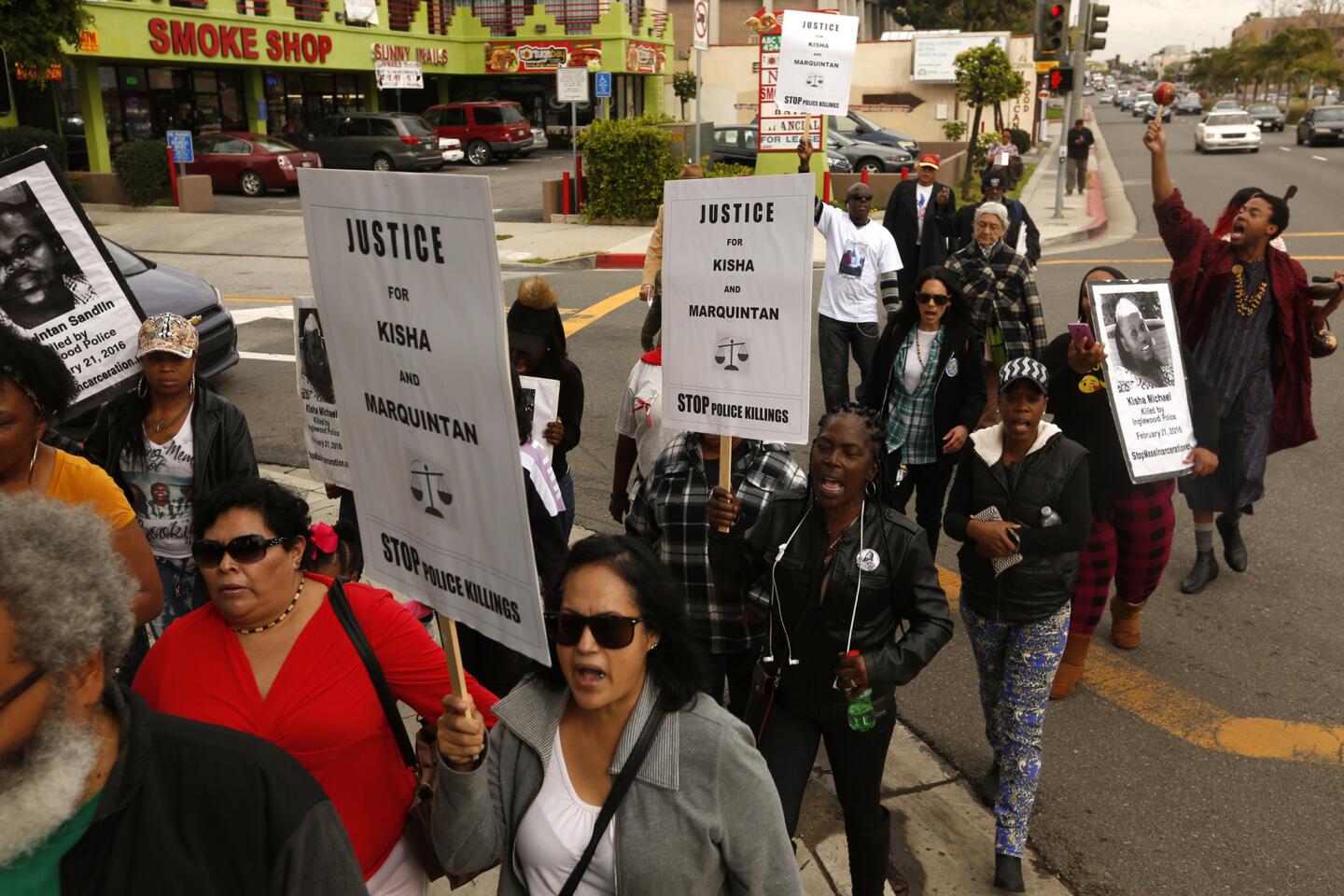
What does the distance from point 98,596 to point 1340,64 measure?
91874 millimetres

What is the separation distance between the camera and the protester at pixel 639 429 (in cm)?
521

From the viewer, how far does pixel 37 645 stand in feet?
5.79

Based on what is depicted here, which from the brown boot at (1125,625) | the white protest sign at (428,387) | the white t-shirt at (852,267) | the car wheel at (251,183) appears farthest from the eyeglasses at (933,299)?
the car wheel at (251,183)

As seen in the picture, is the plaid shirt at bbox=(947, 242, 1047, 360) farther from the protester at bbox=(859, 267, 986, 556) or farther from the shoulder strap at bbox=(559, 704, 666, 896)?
the shoulder strap at bbox=(559, 704, 666, 896)

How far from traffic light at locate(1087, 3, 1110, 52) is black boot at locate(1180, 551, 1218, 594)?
16.8 metres

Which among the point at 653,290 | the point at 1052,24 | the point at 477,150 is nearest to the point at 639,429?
the point at 653,290

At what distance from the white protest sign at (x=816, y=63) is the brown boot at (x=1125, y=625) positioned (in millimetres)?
5344

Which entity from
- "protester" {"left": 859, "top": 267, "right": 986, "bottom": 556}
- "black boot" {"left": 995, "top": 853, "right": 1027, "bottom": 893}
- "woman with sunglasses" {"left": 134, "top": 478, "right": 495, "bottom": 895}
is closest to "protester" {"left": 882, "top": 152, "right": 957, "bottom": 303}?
"protester" {"left": 859, "top": 267, "right": 986, "bottom": 556}

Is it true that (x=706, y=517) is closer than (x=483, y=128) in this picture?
Yes

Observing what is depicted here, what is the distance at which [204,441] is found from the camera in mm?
4246

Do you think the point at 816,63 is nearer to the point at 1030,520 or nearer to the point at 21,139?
the point at 1030,520

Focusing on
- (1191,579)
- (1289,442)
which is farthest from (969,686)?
(1289,442)

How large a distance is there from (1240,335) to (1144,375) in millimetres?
1458

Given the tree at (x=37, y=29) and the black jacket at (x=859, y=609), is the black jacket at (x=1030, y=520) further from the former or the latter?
the tree at (x=37, y=29)
